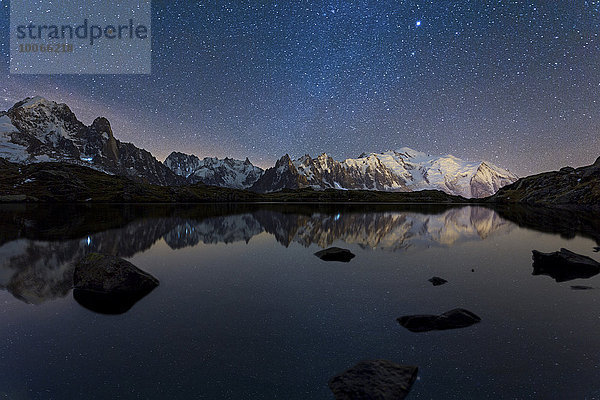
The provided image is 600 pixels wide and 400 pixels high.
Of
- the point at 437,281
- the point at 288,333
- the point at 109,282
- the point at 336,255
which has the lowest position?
the point at 288,333

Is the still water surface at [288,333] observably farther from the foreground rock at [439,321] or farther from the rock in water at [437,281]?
the rock in water at [437,281]

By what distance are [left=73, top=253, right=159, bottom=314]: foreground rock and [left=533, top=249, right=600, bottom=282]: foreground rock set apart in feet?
108

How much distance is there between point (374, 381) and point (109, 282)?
735 inches


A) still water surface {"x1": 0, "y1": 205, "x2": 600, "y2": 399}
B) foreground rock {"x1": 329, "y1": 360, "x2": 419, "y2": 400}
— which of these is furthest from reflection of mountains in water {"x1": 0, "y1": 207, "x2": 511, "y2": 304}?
foreground rock {"x1": 329, "y1": 360, "x2": 419, "y2": 400}

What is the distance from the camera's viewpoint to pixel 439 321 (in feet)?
52.5

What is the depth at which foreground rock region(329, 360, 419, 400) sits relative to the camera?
33.0ft

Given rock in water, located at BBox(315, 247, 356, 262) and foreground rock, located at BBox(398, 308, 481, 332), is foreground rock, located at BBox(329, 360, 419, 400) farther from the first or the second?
rock in water, located at BBox(315, 247, 356, 262)

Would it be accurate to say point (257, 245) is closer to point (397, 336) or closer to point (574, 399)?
point (397, 336)

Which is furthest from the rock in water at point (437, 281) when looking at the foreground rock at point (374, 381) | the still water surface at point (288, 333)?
the foreground rock at point (374, 381)

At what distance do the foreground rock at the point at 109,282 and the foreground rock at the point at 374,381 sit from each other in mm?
14358

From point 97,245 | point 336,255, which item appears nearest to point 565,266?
point 336,255

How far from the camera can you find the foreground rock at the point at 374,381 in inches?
396

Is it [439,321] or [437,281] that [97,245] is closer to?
[437,281]

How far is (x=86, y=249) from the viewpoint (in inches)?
1319
